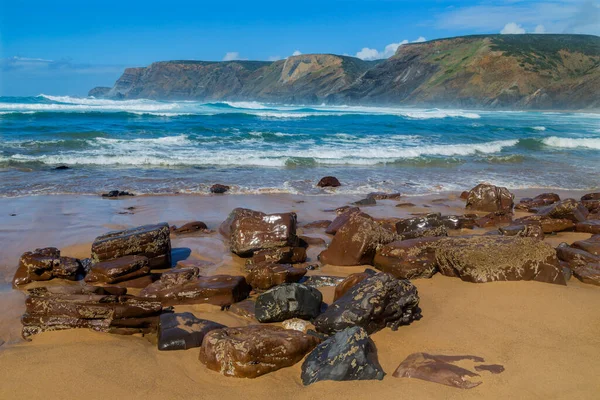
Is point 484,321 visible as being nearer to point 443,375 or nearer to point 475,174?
point 443,375

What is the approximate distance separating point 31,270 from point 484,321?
4534mm

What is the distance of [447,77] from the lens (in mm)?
76250

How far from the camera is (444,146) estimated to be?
20.9 m

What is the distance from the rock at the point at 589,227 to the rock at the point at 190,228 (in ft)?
19.0

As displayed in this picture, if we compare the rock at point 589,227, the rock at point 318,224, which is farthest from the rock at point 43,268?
the rock at point 589,227

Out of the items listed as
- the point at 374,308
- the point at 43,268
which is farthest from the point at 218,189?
the point at 374,308

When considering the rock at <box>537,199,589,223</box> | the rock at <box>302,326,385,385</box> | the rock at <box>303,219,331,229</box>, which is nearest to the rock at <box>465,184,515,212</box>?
the rock at <box>537,199,589,223</box>

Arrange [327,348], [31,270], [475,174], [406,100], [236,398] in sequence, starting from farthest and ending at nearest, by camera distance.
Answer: [406,100], [475,174], [31,270], [327,348], [236,398]

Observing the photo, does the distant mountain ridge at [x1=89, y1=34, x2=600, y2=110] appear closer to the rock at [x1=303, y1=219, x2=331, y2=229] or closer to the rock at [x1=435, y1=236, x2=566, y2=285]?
the rock at [x1=303, y1=219, x2=331, y2=229]

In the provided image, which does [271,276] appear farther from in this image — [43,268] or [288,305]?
[43,268]

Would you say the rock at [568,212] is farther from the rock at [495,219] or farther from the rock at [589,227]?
the rock at [495,219]

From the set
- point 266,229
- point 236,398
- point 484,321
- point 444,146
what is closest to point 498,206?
point 266,229

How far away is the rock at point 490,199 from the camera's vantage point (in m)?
9.50

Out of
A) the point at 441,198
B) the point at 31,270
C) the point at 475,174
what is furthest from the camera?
the point at 475,174
